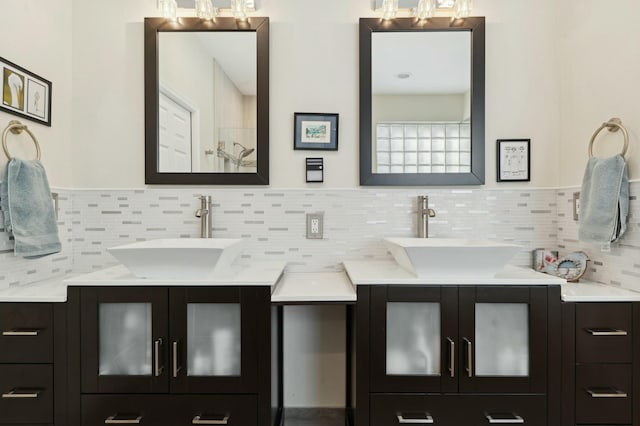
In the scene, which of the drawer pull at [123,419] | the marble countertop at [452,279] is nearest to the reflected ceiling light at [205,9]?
the marble countertop at [452,279]

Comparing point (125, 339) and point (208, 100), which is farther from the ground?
point (208, 100)

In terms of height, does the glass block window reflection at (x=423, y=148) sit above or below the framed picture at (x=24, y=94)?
below

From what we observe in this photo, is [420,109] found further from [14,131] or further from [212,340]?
[14,131]

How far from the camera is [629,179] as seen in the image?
1.51 meters

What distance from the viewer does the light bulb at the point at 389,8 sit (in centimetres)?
185

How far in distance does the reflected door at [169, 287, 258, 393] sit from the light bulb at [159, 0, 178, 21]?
1.44 m

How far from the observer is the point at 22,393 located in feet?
4.48

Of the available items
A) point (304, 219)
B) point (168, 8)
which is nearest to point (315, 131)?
point (304, 219)

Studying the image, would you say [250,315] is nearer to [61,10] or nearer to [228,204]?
[228,204]

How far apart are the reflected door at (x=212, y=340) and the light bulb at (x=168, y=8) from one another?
1.44 m

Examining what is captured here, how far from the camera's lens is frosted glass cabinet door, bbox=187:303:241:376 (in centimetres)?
139

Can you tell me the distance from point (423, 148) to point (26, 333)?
1.95 m

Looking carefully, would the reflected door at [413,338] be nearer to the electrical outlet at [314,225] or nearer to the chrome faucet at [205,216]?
the electrical outlet at [314,225]

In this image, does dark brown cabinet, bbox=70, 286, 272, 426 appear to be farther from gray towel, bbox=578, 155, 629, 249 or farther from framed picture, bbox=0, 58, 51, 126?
gray towel, bbox=578, 155, 629, 249
